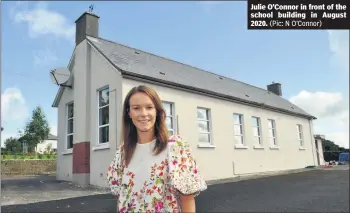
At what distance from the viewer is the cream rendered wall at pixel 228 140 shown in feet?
46.5

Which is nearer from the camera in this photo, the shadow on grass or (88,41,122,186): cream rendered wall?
the shadow on grass

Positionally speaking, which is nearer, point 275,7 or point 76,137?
point 275,7

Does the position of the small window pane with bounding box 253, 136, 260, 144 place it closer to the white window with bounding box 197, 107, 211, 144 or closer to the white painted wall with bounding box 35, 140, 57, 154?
the white window with bounding box 197, 107, 211, 144

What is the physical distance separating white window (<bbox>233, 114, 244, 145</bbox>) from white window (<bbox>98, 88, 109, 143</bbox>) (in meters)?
7.70

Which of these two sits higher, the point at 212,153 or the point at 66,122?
the point at 66,122

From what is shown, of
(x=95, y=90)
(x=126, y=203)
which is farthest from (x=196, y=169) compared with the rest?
(x=95, y=90)

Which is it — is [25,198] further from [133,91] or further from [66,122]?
[133,91]

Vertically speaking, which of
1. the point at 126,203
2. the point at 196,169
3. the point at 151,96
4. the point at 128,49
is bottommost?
the point at 126,203

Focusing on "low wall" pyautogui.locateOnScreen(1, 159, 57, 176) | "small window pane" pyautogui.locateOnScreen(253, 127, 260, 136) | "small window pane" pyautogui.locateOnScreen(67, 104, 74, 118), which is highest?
"small window pane" pyautogui.locateOnScreen(67, 104, 74, 118)

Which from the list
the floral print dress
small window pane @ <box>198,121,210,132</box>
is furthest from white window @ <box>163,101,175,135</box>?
the floral print dress

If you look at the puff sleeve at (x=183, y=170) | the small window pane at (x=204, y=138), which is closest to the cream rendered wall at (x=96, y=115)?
the small window pane at (x=204, y=138)

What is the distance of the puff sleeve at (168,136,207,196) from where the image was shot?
1.92m

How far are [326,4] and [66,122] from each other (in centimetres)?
1305

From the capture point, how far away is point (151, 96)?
213 cm
